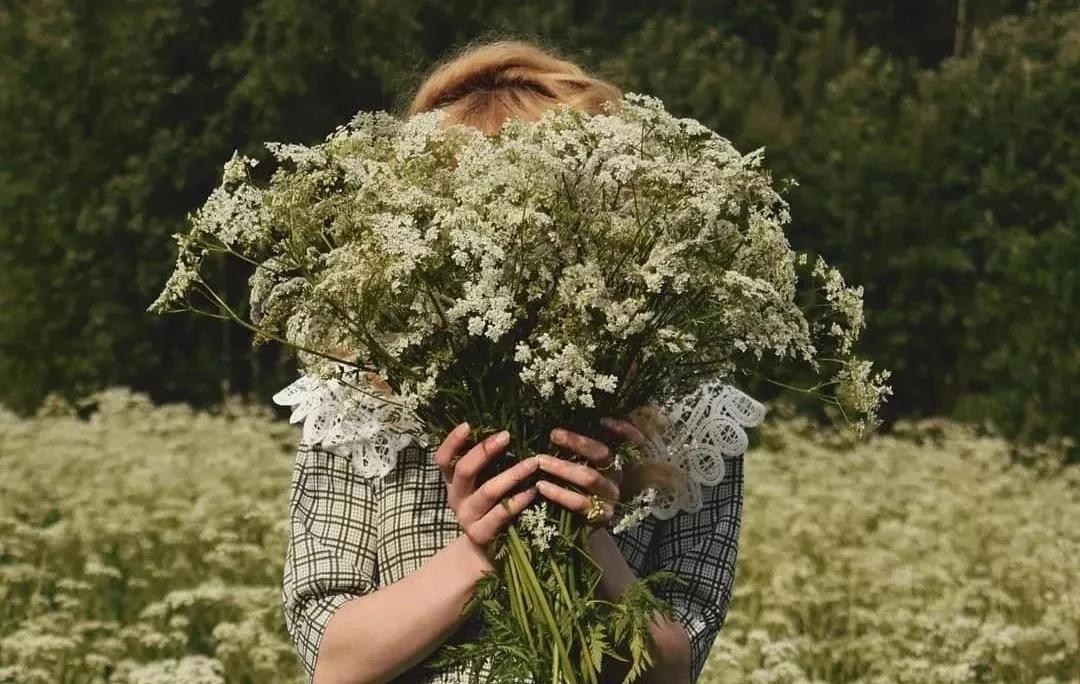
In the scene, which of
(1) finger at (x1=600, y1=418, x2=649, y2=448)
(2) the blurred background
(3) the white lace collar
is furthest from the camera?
(2) the blurred background

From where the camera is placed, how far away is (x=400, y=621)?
1.94 meters

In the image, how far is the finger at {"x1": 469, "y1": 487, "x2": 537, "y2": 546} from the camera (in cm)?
181

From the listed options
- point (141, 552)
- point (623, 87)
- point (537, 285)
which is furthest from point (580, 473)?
point (623, 87)

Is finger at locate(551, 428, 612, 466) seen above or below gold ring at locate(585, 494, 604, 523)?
above

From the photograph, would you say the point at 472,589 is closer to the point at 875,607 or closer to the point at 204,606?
the point at 204,606

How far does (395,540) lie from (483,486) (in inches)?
14.9

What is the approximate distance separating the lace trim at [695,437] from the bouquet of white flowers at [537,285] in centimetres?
19

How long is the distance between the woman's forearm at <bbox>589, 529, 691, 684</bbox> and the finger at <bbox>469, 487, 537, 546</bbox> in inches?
4.1

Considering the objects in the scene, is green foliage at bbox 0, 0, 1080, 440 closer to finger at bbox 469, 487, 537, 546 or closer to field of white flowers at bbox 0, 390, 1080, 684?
field of white flowers at bbox 0, 390, 1080, 684

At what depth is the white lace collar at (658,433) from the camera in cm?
208

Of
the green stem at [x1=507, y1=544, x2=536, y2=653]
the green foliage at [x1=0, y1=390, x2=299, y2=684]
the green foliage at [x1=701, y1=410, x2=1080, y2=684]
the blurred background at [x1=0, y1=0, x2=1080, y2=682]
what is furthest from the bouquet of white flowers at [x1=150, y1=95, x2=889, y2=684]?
the blurred background at [x1=0, y1=0, x2=1080, y2=682]

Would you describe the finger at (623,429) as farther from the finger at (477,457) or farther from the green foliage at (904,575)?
the green foliage at (904,575)

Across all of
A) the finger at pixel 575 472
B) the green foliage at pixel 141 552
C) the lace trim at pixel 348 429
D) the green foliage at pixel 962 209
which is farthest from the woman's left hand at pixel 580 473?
the green foliage at pixel 962 209

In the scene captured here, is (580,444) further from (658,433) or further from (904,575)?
A: (904,575)
